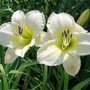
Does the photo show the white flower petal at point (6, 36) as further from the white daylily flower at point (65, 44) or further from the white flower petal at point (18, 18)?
the white daylily flower at point (65, 44)

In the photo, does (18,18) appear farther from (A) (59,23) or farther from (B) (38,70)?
(B) (38,70)

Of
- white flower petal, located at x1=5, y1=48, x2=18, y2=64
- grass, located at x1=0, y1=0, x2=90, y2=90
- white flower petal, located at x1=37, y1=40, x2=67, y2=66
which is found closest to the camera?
white flower petal, located at x1=37, y1=40, x2=67, y2=66

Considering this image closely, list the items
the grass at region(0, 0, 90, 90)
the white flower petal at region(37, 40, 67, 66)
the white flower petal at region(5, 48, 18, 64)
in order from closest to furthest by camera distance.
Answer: the white flower petal at region(37, 40, 67, 66) < the white flower petal at region(5, 48, 18, 64) < the grass at region(0, 0, 90, 90)

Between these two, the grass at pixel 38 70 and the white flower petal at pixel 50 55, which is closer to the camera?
the white flower petal at pixel 50 55

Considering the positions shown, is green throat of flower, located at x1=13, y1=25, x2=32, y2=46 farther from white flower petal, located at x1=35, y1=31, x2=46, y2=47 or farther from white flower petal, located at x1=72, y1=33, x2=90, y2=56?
white flower petal, located at x1=72, y1=33, x2=90, y2=56

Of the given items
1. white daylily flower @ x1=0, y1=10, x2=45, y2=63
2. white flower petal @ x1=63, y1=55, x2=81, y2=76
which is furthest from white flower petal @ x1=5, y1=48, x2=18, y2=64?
white flower petal @ x1=63, y1=55, x2=81, y2=76

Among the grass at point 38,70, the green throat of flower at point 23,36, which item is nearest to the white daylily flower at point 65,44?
the green throat of flower at point 23,36

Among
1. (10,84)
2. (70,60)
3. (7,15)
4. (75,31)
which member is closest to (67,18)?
(75,31)
